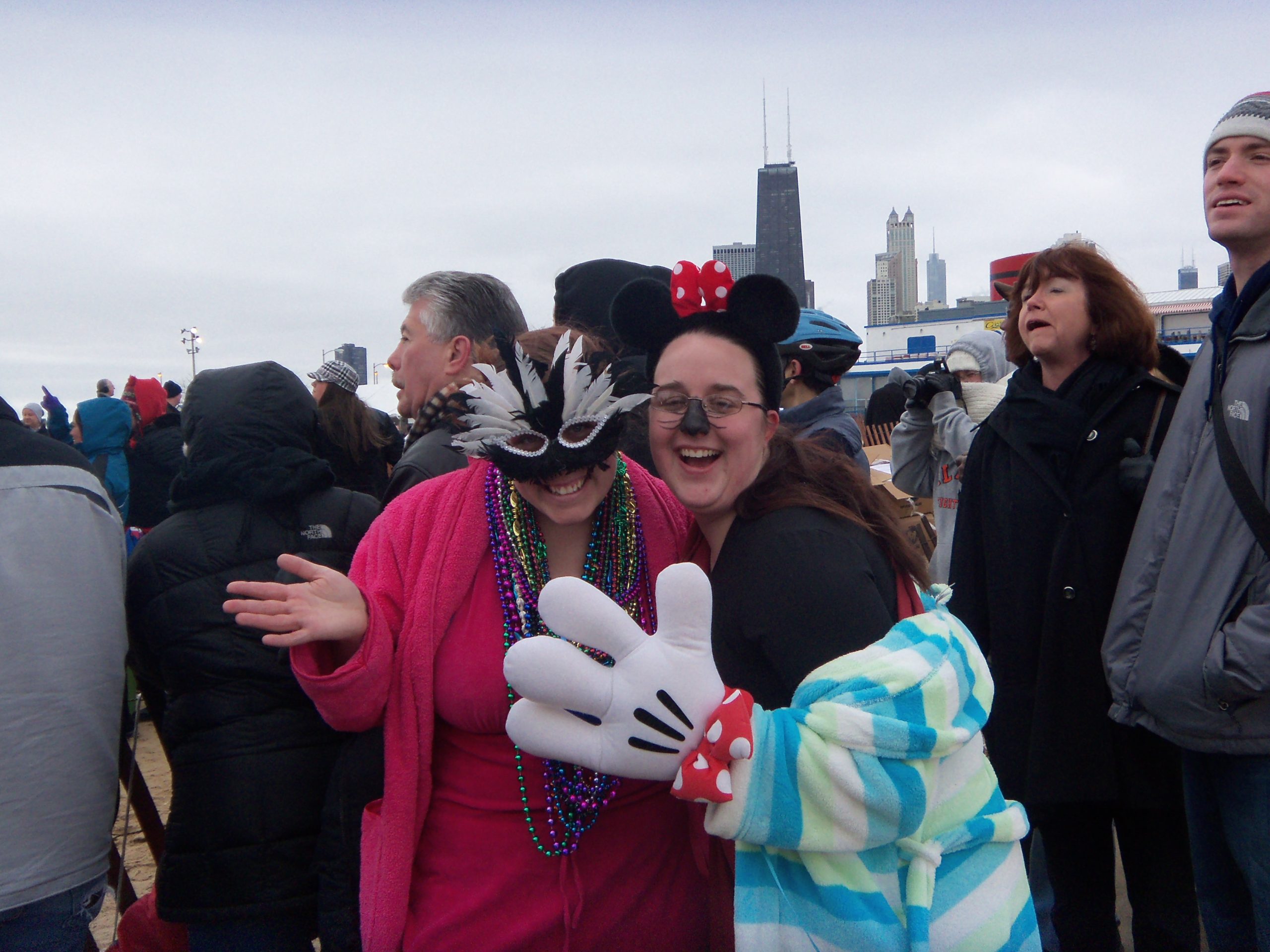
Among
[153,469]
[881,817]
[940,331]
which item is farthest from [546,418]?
[940,331]

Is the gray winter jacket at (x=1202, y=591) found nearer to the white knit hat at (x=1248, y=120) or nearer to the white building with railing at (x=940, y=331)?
the white knit hat at (x=1248, y=120)

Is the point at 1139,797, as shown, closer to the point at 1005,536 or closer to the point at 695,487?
the point at 1005,536

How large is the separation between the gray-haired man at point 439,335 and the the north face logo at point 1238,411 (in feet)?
5.84

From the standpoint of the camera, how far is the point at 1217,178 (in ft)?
6.73

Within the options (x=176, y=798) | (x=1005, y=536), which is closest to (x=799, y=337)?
(x=1005, y=536)

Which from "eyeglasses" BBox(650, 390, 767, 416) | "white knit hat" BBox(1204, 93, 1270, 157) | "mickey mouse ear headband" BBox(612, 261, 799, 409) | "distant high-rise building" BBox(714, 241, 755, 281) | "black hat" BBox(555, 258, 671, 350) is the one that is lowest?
"eyeglasses" BBox(650, 390, 767, 416)

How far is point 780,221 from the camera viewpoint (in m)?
89.4

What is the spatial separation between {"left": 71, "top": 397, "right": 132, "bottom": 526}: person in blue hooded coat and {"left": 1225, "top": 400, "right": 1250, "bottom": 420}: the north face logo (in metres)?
5.98

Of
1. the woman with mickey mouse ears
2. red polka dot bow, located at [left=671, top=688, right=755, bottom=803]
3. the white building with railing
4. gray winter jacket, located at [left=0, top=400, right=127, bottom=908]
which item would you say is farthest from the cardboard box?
the white building with railing

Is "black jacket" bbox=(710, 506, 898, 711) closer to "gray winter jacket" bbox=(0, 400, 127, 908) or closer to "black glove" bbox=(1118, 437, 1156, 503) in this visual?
"black glove" bbox=(1118, 437, 1156, 503)

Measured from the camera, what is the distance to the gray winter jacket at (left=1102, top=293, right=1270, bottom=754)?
1.79 m

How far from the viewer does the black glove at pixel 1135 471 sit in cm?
222

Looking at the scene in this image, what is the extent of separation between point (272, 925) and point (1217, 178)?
8.97 ft

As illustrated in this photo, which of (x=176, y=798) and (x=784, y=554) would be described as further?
(x=176, y=798)
